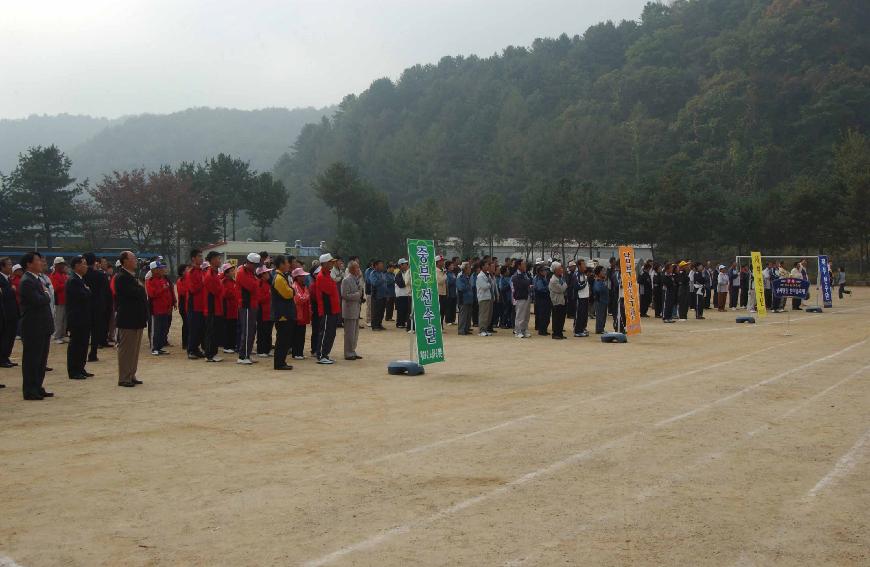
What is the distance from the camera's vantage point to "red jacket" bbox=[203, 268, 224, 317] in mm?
14039

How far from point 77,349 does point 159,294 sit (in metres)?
3.26

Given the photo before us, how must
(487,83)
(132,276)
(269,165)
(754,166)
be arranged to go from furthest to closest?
(269,165), (487,83), (754,166), (132,276)

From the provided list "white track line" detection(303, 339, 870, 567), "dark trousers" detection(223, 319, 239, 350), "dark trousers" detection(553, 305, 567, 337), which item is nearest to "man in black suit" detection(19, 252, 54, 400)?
"dark trousers" detection(223, 319, 239, 350)

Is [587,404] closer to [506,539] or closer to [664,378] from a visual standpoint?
[664,378]

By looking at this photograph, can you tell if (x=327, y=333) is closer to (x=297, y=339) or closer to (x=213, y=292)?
(x=297, y=339)

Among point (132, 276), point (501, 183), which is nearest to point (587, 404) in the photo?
point (132, 276)

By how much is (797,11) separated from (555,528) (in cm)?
10243

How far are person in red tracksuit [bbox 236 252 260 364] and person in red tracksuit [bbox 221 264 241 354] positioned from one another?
96 centimetres

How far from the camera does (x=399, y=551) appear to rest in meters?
4.57

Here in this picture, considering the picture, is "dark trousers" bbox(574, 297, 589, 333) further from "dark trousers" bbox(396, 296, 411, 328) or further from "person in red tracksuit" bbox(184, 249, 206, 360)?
"person in red tracksuit" bbox(184, 249, 206, 360)

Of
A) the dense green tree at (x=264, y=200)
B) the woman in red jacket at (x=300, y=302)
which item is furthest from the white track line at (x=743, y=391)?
the dense green tree at (x=264, y=200)

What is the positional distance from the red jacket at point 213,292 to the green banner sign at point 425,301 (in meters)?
4.18

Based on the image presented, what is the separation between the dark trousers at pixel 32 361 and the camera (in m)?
9.61

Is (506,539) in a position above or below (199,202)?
below
